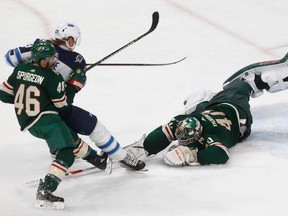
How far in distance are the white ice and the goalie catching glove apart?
45mm

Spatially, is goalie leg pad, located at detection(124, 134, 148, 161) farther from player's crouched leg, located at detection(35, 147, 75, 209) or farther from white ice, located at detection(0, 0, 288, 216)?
player's crouched leg, located at detection(35, 147, 75, 209)

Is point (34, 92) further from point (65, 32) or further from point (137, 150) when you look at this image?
point (137, 150)

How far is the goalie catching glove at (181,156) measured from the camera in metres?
4.24

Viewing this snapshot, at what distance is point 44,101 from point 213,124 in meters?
1.04

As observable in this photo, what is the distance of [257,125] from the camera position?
4852 millimetres

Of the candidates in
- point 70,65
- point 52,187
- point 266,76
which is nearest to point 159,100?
point 266,76

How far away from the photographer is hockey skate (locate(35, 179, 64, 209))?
12.3ft

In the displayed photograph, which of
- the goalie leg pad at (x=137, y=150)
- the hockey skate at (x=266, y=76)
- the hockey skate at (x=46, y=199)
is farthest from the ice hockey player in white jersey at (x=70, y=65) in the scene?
the hockey skate at (x=266, y=76)

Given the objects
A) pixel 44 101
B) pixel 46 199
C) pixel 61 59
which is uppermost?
pixel 61 59

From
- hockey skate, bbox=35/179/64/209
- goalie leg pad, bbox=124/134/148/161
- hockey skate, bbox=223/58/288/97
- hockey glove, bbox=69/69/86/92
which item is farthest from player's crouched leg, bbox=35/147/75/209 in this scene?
hockey skate, bbox=223/58/288/97

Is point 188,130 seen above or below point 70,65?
below

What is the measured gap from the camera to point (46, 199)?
3.74 meters

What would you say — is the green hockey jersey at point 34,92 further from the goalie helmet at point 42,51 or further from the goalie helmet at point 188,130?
the goalie helmet at point 188,130

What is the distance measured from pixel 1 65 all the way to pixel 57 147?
2.28m
